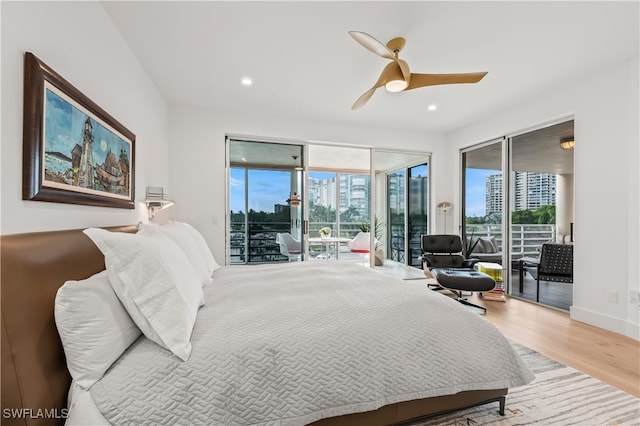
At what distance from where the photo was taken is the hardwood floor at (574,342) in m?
1.96

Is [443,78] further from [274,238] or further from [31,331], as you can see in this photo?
[274,238]

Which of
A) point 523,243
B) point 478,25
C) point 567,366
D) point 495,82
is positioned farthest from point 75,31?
point 523,243

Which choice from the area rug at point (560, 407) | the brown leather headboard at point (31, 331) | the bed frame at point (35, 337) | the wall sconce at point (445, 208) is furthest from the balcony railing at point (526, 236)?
the brown leather headboard at point (31, 331)

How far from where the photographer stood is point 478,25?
2.14 metres

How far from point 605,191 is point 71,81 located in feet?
15.1

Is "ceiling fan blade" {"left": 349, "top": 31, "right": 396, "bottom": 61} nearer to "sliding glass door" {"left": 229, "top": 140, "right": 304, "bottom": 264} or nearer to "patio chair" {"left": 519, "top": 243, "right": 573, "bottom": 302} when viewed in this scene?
"sliding glass door" {"left": 229, "top": 140, "right": 304, "bottom": 264}

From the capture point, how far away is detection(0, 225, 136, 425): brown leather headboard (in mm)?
829

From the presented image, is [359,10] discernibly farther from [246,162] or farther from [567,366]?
[567,366]

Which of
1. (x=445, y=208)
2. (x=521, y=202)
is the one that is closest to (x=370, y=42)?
(x=521, y=202)

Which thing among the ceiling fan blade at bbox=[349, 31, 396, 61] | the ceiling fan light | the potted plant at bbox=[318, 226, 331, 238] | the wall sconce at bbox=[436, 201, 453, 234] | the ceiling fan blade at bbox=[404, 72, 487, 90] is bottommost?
the potted plant at bbox=[318, 226, 331, 238]

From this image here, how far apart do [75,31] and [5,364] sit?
181cm

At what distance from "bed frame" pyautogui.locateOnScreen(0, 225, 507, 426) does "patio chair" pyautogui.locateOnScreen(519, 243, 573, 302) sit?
10.6 ft

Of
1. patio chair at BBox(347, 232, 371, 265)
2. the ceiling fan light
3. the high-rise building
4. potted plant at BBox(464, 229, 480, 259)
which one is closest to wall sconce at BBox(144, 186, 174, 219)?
the ceiling fan light

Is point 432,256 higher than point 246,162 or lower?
lower
